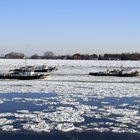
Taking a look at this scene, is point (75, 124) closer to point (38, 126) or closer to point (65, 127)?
point (65, 127)

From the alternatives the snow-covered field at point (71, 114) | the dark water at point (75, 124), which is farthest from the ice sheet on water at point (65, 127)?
the dark water at point (75, 124)

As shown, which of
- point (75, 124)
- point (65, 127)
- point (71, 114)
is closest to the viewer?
point (65, 127)

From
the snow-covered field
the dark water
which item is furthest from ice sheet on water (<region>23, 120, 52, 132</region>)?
the dark water

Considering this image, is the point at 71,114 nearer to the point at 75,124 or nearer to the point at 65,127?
the point at 75,124

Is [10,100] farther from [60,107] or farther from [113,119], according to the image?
[113,119]

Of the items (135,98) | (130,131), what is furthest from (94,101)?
(130,131)

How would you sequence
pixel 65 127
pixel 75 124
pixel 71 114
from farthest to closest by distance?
1. pixel 71 114
2. pixel 75 124
3. pixel 65 127

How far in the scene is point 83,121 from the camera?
14062 mm

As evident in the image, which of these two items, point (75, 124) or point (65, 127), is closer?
point (65, 127)

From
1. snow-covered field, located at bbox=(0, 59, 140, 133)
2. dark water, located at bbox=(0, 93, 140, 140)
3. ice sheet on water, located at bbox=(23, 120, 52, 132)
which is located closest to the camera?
dark water, located at bbox=(0, 93, 140, 140)

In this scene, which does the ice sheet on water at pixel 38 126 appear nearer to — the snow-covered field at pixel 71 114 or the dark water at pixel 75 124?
the snow-covered field at pixel 71 114

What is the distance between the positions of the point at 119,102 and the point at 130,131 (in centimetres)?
732

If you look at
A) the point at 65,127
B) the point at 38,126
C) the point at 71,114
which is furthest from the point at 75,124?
the point at 71,114

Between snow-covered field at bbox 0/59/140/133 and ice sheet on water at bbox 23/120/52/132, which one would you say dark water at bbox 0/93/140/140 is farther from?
ice sheet on water at bbox 23/120/52/132
